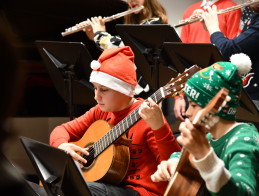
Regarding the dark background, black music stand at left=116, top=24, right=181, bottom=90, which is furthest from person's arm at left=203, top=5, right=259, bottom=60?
the dark background

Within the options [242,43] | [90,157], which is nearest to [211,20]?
[242,43]

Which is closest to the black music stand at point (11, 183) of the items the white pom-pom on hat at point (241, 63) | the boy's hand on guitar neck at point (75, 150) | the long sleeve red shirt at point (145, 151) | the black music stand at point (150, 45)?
the white pom-pom on hat at point (241, 63)

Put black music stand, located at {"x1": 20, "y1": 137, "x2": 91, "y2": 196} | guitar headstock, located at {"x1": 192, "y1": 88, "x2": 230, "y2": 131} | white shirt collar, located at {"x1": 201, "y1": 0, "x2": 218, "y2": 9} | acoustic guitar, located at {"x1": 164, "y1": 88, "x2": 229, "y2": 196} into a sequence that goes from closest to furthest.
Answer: guitar headstock, located at {"x1": 192, "y1": 88, "x2": 230, "y2": 131} < acoustic guitar, located at {"x1": 164, "y1": 88, "x2": 229, "y2": 196} < black music stand, located at {"x1": 20, "y1": 137, "x2": 91, "y2": 196} < white shirt collar, located at {"x1": 201, "y1": 0, "x2": 218, "y2": 9}

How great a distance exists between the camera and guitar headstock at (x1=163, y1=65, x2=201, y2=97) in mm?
1466

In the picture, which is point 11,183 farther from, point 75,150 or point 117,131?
point 75,150

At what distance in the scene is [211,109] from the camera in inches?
38.7

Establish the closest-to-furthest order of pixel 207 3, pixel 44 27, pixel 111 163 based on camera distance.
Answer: pixel 111 163, pixel 207 3, pixel 44 27

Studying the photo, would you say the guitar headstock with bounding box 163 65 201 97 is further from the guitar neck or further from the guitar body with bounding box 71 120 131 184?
the guitar body with bounding box 71 120 131 184

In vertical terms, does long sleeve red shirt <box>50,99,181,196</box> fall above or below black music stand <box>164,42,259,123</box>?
below

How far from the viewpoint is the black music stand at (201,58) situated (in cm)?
175

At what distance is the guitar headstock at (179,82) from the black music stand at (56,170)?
46cm

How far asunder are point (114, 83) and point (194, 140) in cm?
87

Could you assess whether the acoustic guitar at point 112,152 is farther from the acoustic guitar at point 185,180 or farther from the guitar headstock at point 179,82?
the acoustic guitar at point 185,180

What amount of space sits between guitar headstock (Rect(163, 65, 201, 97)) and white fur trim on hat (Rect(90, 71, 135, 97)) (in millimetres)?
324
